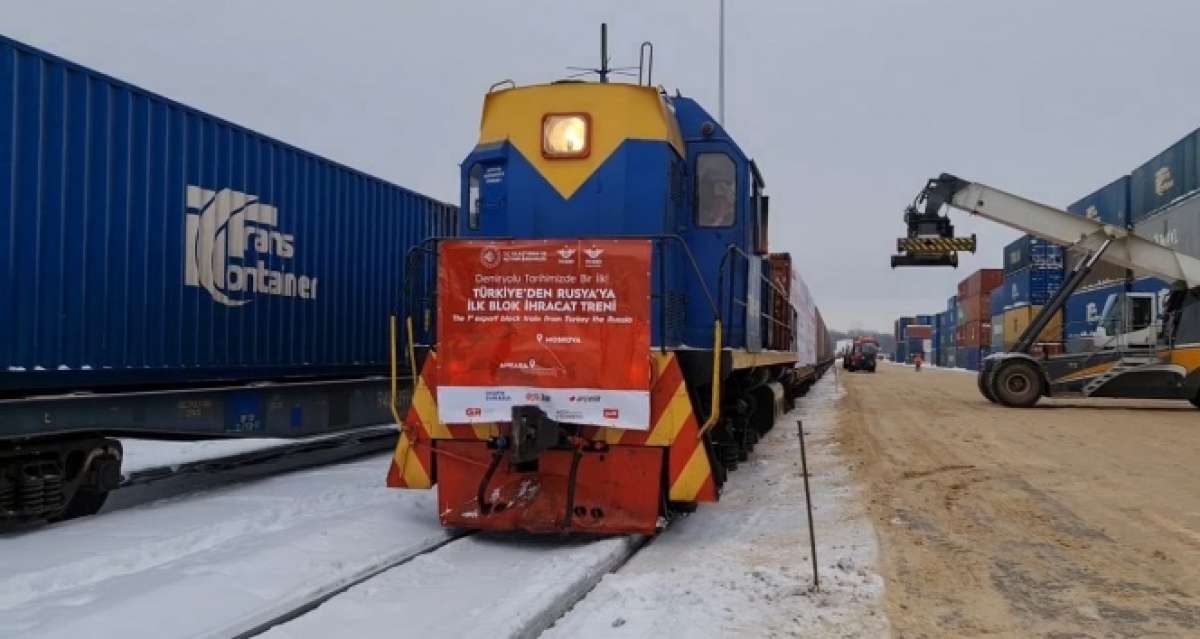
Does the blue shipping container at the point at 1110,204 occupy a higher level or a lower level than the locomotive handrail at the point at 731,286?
higher

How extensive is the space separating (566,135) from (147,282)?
Answer: 145 inches

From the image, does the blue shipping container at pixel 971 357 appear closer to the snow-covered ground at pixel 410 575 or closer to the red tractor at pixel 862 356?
the red tractor at pixel 862 356

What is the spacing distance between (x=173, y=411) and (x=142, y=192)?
1.87 meters

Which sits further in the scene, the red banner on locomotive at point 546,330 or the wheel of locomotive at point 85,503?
the wheel of locomotive at point 85,503

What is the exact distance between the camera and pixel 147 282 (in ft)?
24.5

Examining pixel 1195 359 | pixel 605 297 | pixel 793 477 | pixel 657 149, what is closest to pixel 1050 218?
pixel 1195 359

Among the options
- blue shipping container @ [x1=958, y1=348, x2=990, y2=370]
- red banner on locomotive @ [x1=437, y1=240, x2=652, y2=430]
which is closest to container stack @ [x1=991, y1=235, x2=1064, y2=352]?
blue shipping container @ [x1=958, y1=348, x2=990, y2=370]

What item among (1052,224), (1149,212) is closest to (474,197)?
(1052,224)

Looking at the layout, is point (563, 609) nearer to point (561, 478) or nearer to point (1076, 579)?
point (561, 478)

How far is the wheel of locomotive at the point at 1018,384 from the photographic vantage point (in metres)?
18.7

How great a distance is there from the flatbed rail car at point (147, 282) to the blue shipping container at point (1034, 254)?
41655 mm

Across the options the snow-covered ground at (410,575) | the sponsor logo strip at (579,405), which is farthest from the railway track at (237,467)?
the sponsor logo strip at (579,405)

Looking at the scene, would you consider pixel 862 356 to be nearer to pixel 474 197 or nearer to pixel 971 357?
pixel 971 357

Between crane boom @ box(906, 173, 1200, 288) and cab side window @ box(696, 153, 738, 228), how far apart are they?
13.9m
